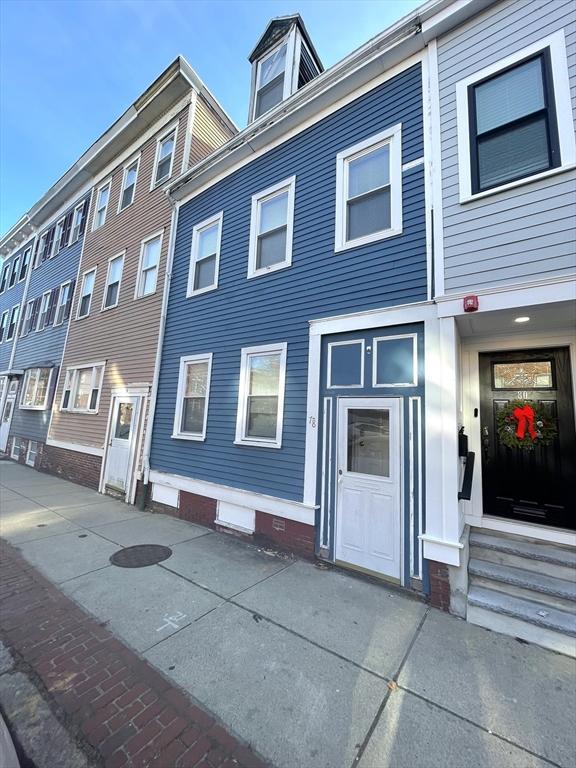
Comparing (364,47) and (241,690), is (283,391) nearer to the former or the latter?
(241,690)

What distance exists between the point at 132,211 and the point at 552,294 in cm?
1056

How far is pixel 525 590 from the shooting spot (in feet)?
11.5

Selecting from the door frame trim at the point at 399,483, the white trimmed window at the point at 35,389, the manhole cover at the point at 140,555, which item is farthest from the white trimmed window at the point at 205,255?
the white trimmed window at the point at 35,389

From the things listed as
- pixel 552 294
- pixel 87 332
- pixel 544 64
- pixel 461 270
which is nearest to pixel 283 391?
pixel 461 270

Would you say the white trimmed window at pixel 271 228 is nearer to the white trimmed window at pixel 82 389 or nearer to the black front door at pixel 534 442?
the black front door at pixel 534 442

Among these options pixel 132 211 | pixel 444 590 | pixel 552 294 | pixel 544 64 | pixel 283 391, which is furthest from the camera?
pixel 132 211

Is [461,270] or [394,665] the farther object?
[461,270]

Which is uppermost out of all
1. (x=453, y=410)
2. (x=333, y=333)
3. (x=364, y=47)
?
(x=364, y=47)

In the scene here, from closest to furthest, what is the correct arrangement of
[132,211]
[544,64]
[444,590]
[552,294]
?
[552,294] → [444,590] → [544,64] → [132,211]

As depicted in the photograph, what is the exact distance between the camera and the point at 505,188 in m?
3.84

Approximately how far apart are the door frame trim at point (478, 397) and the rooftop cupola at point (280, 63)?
642cm

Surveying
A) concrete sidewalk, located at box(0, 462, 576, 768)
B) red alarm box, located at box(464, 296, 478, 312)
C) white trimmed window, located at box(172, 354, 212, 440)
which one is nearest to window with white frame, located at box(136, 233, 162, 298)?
white trimmed window, located at box(172, 354, 212, 440)

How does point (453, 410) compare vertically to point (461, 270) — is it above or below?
below

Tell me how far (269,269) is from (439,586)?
5.22 meters
